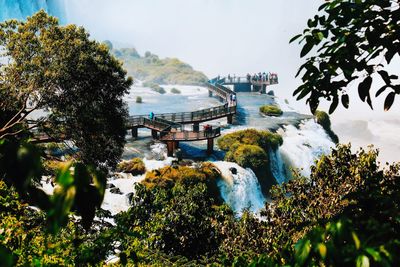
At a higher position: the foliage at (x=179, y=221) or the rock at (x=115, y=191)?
the foliage at (x=179, y=221)

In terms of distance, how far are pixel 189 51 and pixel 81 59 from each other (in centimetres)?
14376

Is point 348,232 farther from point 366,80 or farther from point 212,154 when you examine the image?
point 212,154

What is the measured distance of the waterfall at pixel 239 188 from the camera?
2745 cm

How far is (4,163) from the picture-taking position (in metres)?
1.41

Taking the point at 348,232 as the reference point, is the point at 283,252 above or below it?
below

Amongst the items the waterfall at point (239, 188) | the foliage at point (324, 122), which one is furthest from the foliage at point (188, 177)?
the foliage at point (324, 122)

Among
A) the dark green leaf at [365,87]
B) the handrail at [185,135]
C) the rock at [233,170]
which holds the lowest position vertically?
the rock at [233,170]

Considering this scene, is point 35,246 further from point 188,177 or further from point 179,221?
point 188,177

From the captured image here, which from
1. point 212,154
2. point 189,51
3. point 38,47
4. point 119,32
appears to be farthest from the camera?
point 119,32

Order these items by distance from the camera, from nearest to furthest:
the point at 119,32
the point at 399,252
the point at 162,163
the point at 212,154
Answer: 1. the point at 399,252
2. the point at 162,163
3. the point at 212,154
4. the point at 119,32

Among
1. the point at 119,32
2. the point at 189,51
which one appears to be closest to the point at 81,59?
the point at 189,51

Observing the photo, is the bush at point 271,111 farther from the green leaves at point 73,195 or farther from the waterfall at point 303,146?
the green leaves at point 73,195

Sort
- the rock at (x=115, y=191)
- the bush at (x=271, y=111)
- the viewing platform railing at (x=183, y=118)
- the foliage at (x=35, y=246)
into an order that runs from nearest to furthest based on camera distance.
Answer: the foliage at (x=35, y=246)
the rock at (x=115, y=191)
the viewing platform railing at (x=183, y=118)
the bush at (x=271, y=111)

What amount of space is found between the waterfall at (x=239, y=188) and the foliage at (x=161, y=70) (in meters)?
76.8
